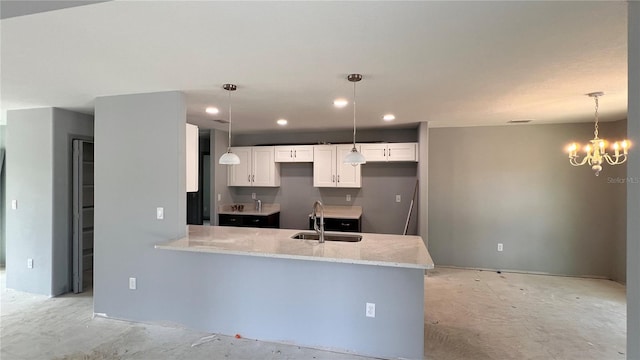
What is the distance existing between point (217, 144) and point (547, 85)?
4.69 m

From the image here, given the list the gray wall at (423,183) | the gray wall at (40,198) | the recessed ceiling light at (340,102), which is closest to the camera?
the recessed ceiling light at (340,102)

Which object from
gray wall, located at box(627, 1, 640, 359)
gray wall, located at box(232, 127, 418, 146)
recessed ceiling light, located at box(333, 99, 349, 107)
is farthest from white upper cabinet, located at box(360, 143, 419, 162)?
gray wall, located at box(627, 1, 640, 359)

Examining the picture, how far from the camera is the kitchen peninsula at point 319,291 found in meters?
2.51

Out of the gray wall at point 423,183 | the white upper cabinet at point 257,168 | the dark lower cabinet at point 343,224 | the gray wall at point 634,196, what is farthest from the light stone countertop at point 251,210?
the gray wall at point 634,196

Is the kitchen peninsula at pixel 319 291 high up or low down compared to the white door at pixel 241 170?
down

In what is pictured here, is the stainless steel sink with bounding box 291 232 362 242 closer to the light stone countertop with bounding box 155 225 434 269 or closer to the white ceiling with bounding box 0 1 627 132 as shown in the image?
the light stone countertop with bounding box 155 225 434 269

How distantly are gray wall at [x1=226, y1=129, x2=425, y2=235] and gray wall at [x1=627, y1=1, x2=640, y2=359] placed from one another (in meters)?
4.02

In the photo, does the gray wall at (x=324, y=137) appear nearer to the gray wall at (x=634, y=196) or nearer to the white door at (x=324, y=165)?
the white door at (x=324, y=165)

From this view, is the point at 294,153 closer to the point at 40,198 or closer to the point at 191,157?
the point at 191,157

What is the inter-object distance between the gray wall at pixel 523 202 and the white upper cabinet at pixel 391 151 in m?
0.56

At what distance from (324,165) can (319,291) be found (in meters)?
2.71

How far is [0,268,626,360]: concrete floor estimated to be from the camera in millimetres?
2600

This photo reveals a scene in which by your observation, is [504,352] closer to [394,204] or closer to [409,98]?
[409,98]

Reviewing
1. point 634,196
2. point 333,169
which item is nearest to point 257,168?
point 333,169
